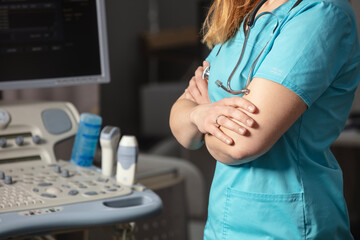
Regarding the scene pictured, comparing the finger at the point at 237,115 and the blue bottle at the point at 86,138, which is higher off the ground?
the finger at the point at 237,115

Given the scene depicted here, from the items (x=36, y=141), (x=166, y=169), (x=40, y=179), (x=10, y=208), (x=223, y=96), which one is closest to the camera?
(x=223, y=96)

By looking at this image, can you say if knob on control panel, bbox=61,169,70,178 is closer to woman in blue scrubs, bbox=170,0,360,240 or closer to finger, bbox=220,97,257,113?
woman in blue scrubs, bbox=170,0,360,240

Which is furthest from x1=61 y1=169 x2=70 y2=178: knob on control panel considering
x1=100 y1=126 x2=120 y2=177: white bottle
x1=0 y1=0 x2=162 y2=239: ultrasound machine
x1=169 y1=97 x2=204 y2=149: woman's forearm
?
x1=169 y1=97 x2=204 y2=149: woman's forearm

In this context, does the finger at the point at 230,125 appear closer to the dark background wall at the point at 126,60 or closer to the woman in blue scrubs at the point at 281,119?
the woman in blue scrubs at the point at 281,119

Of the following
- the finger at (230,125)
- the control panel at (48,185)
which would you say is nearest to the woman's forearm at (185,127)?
the finger at (230,125)

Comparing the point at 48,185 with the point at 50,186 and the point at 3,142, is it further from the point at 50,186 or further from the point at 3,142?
the point at 3,142

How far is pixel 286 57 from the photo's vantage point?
40.1 inches

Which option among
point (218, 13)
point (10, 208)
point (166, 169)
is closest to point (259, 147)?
point (218, 13)

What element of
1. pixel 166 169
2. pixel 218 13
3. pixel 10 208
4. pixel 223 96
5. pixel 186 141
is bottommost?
pixel 166 169

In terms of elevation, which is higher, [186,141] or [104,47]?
[104,47]

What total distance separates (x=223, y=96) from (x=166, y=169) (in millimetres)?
818

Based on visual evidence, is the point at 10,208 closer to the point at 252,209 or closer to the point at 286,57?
the point at 252,209

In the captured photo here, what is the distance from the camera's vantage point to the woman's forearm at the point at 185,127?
48.0 inches

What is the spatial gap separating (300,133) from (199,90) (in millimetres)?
314
